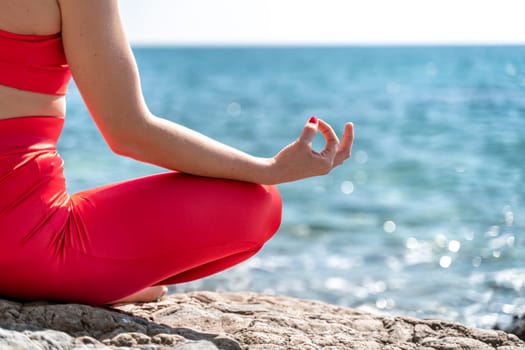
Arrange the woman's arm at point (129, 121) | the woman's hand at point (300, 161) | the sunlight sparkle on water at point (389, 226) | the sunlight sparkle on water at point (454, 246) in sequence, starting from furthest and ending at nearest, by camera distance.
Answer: the sunlight sparkle on water at point (389, 226), the sunlight sparkle on water at point (454, 246), the woman's hand at point (300, 161), the woman's arm at point (129, 121)

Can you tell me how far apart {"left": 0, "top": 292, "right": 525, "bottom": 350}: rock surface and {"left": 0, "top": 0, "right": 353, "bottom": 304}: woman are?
98mm

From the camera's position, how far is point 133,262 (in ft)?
7.30

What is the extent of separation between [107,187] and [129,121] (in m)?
0.30

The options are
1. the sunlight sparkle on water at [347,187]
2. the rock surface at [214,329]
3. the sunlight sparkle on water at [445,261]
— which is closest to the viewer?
the rock surface at [214,329]

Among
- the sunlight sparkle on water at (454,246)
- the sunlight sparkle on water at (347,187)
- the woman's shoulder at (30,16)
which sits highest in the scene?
the sunlight sparkle on water at (347,187)

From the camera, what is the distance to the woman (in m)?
2.04

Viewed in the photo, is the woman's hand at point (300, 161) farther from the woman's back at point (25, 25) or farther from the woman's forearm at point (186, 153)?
the woman's back at point (25, 25)

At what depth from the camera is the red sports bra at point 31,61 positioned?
6.78ft

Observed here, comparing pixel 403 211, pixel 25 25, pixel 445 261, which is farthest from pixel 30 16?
pixel 403 211

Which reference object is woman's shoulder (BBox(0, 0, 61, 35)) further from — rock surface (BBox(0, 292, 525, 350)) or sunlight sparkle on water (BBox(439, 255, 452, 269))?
sunlight sparkle on water (BBox(439, 255, 452, 269))

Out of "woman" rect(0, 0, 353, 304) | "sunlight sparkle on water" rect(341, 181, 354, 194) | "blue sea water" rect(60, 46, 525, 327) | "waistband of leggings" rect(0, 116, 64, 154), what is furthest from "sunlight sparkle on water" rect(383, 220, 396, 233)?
"waistband of leggings" rect(0, 116, 64, 154)

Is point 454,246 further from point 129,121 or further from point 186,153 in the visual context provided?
point 129,121

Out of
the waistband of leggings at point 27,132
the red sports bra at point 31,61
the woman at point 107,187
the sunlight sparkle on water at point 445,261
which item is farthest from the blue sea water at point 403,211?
the red sports bra at point 31,61

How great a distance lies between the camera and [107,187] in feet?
7.57
